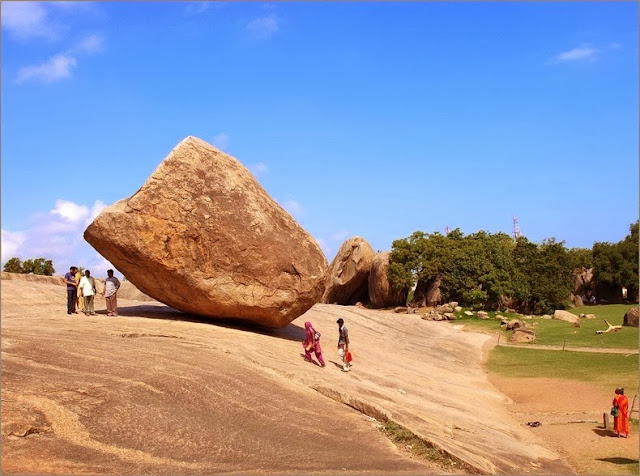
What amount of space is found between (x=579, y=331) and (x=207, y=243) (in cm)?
2637

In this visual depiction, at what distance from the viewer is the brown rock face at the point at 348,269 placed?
52.9 m

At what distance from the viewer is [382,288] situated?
52.6 metres

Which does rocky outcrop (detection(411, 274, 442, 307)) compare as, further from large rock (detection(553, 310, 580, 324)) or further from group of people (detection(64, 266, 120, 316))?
group of people (detection(64, 266, 120, 316))

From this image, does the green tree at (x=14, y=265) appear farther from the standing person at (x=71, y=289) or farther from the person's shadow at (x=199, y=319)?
the standing person at (x=71, y=289)

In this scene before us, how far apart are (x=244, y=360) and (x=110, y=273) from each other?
6405mm

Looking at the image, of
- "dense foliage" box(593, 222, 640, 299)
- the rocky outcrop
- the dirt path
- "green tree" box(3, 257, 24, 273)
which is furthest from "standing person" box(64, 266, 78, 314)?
"dense foliage" box(593, 222, 640, 299)

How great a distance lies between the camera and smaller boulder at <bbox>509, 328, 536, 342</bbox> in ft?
108

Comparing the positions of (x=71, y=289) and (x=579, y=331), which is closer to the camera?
(x=71, y=289)

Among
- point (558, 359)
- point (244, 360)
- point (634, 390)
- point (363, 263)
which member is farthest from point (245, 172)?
point (363, 263)

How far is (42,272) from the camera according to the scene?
40812 millimetres

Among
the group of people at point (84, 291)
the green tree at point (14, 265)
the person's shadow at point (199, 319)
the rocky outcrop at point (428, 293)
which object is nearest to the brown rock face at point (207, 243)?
the person's shadow at point (199, 319)

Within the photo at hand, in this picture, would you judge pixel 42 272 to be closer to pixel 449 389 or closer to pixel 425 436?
pixel 449 389

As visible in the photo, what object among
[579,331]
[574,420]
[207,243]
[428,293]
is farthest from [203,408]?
[428,293]

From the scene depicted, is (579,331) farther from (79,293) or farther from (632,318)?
(79,293)
